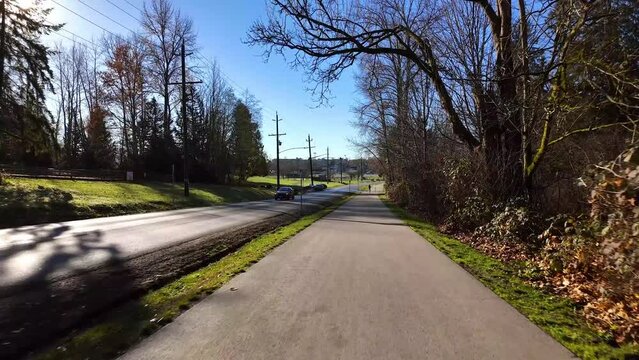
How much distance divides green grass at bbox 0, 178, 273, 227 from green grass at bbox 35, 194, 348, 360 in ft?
46.3

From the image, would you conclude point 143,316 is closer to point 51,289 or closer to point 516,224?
point 51,289

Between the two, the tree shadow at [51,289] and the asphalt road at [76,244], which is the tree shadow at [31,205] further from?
the tree shadow at [51,289]

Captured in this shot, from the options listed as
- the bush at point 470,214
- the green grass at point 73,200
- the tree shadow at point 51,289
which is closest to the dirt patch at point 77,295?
the tree shadow at point 51,289

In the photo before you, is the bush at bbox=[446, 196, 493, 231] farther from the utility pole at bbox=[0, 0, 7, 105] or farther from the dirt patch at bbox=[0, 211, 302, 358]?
the utility pole at bbox=[0, 0, 7, 105]

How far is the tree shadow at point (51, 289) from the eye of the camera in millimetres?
5918

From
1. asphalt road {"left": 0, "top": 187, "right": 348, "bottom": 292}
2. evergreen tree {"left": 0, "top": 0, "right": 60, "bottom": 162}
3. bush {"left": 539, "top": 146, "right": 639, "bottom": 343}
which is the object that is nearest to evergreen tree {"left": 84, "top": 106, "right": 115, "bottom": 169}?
evergreen tree {"left": 0, "top": 0, "right": 60, "bottom": 162}

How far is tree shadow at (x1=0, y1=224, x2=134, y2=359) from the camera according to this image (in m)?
5.92

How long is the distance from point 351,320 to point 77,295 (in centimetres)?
436

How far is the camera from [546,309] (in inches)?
267

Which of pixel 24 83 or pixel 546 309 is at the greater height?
pixel 24 83

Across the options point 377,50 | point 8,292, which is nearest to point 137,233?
point 8,292

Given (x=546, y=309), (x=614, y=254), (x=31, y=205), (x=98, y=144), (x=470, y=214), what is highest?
(x=98, y=144)

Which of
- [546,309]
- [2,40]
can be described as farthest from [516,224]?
[2,40]

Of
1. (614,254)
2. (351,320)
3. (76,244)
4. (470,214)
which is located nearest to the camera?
(614,254)
